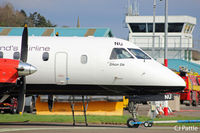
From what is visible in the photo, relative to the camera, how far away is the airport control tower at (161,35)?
83.0 metres

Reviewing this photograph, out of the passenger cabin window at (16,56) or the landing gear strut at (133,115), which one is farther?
the passenger cabin window at (16,56)

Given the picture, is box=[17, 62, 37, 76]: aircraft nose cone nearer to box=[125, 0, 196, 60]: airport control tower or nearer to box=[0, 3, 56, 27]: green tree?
box=[125, 0, 196, 60]: airport control tower

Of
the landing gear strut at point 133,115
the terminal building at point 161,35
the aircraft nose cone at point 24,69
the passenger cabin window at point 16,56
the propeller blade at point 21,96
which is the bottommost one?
the landing gear strut at point 133,115

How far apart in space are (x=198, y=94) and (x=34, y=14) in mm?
85902

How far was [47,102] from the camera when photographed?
82.8 ft

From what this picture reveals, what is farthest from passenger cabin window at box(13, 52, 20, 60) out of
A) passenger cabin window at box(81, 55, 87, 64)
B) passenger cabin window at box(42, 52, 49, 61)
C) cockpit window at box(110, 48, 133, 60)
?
cockpit window at box(110, 48, 133, 60)

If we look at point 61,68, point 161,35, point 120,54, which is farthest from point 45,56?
point 161,35

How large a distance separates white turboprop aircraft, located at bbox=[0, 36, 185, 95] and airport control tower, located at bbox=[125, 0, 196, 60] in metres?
59.8

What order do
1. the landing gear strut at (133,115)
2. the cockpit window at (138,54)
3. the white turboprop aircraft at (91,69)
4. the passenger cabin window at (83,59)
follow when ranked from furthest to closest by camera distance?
the cockpit window at (138,54) < the passenger cabin window at (83,59) < the white turboprop aircraft at (91,69) < the landing gear strut at (133,115)

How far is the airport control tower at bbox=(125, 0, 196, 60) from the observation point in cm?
8300

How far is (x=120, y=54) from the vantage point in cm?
2217

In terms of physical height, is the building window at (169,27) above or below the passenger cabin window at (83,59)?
above

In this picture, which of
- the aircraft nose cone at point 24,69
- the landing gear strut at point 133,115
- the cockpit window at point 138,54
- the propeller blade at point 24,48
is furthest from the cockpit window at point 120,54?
the aircraft nose cone at point 24,69

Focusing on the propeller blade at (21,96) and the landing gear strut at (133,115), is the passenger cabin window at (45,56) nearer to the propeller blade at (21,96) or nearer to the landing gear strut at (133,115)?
the propeller blade at (21,96)
